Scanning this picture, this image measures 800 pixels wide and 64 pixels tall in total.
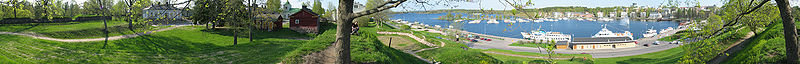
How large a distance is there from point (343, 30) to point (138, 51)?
12.0m

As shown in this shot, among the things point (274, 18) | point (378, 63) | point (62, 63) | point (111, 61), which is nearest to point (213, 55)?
point (111, 61)

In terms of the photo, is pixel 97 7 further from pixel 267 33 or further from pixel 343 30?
pixel 343 30

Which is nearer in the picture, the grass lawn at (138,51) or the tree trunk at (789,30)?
the tree trunk at (789,30)

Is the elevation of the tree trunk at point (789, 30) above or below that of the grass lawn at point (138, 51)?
above

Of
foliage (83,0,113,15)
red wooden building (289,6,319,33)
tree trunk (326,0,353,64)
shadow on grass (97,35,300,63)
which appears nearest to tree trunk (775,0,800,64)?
tree trunk (326,0,353,64)

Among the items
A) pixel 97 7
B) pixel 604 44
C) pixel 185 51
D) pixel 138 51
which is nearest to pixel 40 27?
pixel 97 7

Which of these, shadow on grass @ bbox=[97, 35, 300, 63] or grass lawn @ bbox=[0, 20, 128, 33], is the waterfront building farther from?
grass lawn @ bbox=[0, 20, 128, 33]

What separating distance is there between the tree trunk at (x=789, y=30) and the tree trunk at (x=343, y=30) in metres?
6.63

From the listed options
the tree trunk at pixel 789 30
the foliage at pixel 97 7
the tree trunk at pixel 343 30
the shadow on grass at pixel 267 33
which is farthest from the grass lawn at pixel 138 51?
the tree trunk at pixel 789 30

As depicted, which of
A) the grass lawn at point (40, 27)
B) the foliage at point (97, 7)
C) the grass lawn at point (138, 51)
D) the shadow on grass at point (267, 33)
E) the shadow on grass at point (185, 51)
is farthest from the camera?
the shadow on grass at point (267, 33)

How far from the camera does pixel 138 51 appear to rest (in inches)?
561

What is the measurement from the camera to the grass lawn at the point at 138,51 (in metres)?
11.8

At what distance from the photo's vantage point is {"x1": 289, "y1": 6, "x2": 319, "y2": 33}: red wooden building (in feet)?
96.1

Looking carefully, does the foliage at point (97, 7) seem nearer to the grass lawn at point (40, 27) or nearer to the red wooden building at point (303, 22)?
the grass lawn at point (40, 27)
